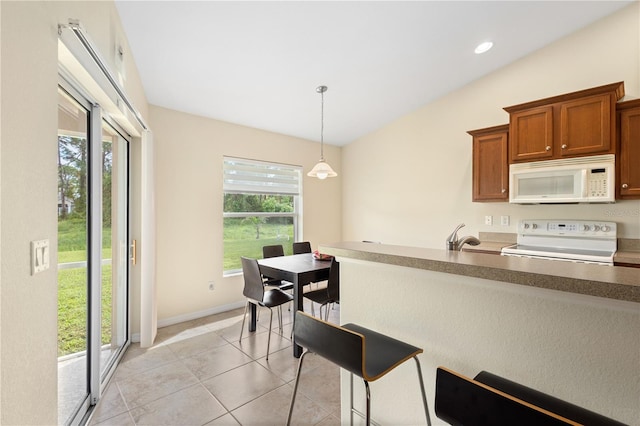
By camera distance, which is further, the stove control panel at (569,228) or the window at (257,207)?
the window at (257,207)

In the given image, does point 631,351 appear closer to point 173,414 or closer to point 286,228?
point 173,414

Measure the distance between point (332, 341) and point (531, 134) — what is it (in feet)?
10.4

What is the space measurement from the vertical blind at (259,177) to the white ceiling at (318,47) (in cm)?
61

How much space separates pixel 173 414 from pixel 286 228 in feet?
9.78

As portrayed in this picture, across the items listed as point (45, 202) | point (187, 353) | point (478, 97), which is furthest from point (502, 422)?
point (478, 97)

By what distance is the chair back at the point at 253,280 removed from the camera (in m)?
2.75

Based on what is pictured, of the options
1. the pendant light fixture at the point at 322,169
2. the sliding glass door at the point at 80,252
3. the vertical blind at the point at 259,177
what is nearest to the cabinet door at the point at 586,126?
the pendant light fixture at the point at 322,169

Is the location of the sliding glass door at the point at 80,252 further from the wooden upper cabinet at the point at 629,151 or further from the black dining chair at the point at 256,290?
the wooden upper cabinet at the point at 629,151

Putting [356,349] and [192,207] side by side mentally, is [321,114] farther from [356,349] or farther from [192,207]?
[356,349]

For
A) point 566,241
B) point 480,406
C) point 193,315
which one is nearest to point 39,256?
point 480,406

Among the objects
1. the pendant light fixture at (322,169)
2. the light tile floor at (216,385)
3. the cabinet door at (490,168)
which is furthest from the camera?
the cabinet door at (490,168)

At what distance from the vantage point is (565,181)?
2.89m

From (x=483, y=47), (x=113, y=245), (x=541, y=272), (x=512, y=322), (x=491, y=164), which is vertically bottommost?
(x=512, y=322)

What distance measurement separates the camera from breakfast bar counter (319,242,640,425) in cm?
88
